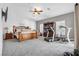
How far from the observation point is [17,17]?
2.11 metres

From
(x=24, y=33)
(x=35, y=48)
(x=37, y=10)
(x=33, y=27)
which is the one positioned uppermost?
(x=37, y=10)

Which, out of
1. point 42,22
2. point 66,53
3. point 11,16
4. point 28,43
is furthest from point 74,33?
point 11,16

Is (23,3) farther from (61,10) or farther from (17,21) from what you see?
(61,10)

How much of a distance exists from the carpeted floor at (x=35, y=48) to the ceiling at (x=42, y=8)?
0.44 meters

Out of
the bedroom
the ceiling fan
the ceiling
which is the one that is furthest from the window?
the ceiling fan

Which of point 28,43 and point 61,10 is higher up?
point 61,10

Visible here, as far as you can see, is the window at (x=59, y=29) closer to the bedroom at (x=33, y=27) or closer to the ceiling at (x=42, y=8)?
the bedroom at (x=33, y=27)

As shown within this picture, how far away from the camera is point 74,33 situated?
209 cm

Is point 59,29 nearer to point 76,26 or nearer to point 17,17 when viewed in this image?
point 76,26

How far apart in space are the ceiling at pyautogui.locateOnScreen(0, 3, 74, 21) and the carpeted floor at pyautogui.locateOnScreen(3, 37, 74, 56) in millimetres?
438

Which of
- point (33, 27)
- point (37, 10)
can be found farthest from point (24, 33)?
point (37, 10)

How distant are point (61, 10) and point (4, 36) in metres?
1.12

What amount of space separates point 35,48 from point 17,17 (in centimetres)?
64

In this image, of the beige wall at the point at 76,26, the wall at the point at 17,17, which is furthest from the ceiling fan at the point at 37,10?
the beige wall at the point at 76,26
